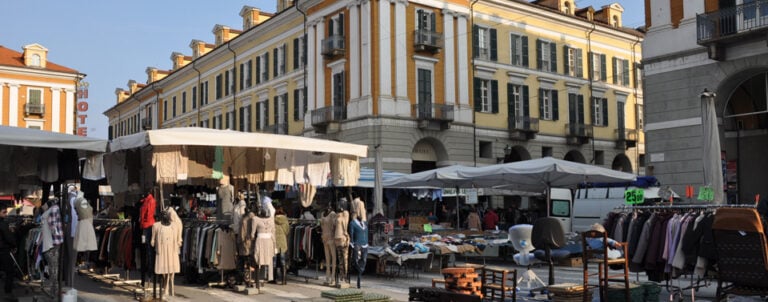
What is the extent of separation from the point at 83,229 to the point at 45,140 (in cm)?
241

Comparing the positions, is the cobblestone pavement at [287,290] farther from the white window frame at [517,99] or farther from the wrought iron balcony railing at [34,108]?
the wrought iron balcony railing at [34,108]

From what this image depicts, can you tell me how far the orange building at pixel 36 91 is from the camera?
57000 mm

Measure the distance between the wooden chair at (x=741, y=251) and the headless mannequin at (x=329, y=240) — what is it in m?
6.99

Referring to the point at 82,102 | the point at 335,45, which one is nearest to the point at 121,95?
the point at 82,102

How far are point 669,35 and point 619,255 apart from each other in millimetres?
14785

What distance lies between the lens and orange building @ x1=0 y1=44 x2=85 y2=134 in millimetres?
57000

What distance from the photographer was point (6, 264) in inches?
493

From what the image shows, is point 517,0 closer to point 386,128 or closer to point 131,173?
point 386,128

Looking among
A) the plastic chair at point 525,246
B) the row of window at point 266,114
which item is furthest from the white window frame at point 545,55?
the plastic chair at point 525,246

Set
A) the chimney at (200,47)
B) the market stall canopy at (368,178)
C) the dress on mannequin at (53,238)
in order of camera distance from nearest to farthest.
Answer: the dress on mannequin at (53,238)
the market stall canopy at (368,178)
the chimney at (200,47)

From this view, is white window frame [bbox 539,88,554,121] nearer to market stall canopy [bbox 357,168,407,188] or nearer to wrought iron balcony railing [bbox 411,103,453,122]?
wrought iron balcony railing [bbox 411,103,453,122]

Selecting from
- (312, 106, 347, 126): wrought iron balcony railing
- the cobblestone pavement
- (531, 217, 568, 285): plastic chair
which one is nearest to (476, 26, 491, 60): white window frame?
(312, 106, 347, 126): wrought iron balcony railing

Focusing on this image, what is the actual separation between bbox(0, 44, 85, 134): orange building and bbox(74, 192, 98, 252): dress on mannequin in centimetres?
Answer: 5022

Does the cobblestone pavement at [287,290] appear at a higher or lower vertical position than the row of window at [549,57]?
lower
